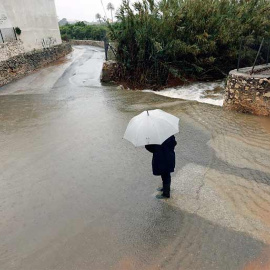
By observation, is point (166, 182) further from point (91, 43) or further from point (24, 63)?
point (91, 43)

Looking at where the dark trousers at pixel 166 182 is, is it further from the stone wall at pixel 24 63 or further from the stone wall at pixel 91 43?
the stone wall at pixel 91 43

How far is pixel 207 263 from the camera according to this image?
9.57 ft

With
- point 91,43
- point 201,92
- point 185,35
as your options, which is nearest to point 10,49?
point 185,35

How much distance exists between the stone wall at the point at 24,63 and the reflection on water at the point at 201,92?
931 cm

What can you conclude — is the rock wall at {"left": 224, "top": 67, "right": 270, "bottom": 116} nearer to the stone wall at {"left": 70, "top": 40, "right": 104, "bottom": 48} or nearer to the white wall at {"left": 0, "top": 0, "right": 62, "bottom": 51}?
the white wall at {"left": 0, "top": 0, "right": 62, "bottom": 51}

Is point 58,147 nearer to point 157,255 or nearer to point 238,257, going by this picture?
point 157,255

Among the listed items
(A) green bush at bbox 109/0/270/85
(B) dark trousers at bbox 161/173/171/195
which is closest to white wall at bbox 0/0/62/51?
(A) green bush at bbox 109/0/270/85

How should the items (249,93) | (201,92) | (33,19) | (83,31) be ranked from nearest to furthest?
(249,93)
(201,92)
(33,19)
(83,31)

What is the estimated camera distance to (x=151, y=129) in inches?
129

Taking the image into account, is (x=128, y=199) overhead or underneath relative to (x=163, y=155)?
underneath

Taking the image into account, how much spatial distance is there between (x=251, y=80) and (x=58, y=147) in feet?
20.6

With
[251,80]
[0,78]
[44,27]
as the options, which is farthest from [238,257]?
[44,27]

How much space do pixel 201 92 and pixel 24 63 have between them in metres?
12.5

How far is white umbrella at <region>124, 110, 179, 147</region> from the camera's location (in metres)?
3.24
